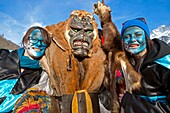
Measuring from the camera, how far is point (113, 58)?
131 inches

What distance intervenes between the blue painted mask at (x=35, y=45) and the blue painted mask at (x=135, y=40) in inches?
46.1

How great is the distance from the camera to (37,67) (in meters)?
3.12

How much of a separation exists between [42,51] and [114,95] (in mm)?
1187

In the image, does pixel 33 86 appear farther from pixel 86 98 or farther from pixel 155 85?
pixel 155 85

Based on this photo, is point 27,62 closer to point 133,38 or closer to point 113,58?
point 113,58

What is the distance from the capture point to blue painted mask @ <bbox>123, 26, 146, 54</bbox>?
276cm

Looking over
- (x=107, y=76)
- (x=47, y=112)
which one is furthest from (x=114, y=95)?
(x=47, y=112)

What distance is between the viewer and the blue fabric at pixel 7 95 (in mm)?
2826

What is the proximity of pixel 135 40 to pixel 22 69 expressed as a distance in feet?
5.01

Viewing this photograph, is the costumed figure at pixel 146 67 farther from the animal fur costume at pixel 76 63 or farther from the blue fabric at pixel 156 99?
the animal fur costume at pixel 76 63

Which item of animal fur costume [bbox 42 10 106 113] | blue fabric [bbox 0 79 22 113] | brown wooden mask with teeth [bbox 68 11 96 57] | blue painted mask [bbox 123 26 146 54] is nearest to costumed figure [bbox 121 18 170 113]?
blue painted mask [bbox 123 26 146 54]

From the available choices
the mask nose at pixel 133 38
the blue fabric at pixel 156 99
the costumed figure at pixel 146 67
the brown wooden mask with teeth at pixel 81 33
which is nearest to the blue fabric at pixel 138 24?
the costumed figure at pixel 146 67

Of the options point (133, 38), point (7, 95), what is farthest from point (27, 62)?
point (133, 38)

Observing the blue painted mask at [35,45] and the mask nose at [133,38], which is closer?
the mask nose at [133,38]
